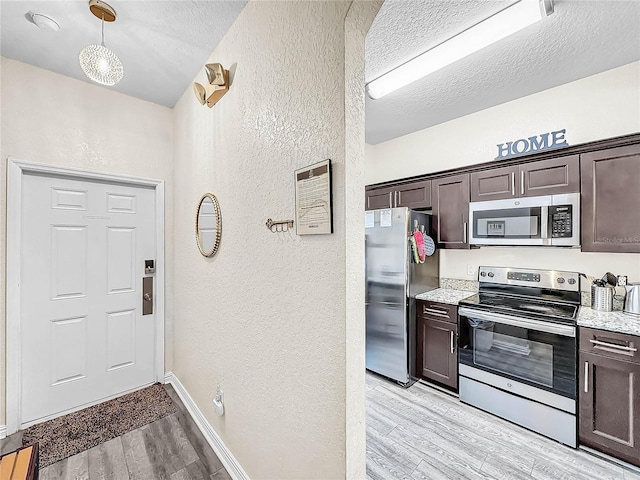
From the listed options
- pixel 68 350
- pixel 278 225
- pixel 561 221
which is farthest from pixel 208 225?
pixel 561 221

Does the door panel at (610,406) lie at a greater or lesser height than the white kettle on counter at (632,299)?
lesser

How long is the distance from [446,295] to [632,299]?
1.27 meters

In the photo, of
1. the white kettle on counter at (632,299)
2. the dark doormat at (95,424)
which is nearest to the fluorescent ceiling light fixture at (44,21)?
the dark doormat at (95,424)

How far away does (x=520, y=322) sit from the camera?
7.12 feet

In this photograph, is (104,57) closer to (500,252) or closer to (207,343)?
(207,343)

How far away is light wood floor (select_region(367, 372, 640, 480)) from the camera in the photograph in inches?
69.2

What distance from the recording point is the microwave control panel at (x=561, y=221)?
2150mm

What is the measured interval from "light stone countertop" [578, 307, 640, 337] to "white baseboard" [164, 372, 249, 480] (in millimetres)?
2384

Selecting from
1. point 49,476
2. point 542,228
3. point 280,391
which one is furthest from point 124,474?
point 542,228

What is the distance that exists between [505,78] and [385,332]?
8.16ft

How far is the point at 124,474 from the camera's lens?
172 cm

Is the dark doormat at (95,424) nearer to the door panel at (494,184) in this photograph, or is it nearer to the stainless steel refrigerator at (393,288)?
the stainless steel refrigerator at (393,288)

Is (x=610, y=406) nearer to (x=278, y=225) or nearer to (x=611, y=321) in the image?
(x=611, y=321)

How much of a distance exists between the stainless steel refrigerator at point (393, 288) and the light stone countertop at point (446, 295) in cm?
7
